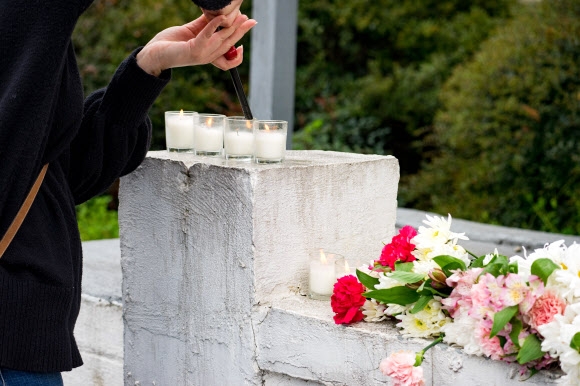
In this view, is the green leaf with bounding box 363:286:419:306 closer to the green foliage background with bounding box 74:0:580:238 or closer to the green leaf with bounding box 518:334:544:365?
the green leaf with bounding box 518:334:544:365

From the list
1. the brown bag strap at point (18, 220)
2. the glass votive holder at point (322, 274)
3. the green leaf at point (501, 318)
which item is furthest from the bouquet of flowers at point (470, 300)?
the brown bag strap at point (18, 220)

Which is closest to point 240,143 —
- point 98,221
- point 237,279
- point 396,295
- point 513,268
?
point 237,279

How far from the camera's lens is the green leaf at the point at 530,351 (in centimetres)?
173

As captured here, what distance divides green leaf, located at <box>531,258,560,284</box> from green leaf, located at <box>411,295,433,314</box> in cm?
29

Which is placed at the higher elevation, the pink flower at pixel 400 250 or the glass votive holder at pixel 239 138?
the glass votive holder at pixel 239 138

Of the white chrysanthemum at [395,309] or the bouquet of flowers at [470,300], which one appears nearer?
the bouquet of flowers at [470,300]

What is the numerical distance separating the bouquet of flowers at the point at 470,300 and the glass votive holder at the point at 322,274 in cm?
12

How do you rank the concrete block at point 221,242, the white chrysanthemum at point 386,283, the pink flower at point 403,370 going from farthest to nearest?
the concrete block at point 221,242
the white chrysanthemum at point 386,283
the pink flower at point 403,370

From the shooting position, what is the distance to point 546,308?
1.74 m

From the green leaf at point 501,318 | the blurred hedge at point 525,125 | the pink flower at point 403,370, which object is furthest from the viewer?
the blurred hedge at point 525,125

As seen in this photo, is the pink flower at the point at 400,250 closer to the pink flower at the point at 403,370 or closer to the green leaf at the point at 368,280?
the green leaf at the point at 368,280

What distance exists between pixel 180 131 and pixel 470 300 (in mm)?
997

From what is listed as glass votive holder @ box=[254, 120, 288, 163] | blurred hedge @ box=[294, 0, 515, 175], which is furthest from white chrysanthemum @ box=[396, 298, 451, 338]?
blurred hedge @ box=[294, 0, 515, 175]

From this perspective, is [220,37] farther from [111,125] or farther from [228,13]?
[111,125]
